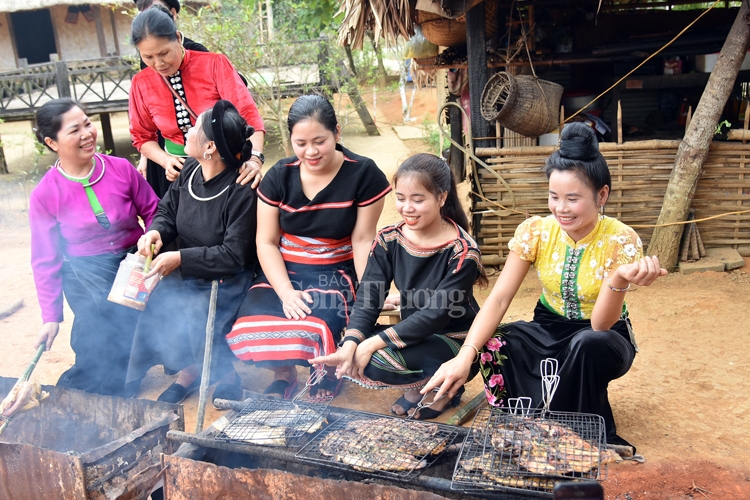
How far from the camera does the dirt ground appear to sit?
2.89 metres

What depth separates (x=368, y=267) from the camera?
341cm

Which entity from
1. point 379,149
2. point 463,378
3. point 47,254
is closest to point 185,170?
point 47,254

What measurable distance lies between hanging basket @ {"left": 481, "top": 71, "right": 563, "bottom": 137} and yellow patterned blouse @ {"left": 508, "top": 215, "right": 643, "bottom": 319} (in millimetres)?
2608

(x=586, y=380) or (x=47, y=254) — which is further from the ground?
(x=47, y=254)

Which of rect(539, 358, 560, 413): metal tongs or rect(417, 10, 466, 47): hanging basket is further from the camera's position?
rect(417, 10, 466, 47): hanging basket

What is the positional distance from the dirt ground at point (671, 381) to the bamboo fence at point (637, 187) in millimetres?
419

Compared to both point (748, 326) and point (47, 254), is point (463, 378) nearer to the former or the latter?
point (47, 254)

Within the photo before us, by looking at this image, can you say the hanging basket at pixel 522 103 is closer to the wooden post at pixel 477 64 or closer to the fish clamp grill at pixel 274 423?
the wooden post at pixel 477 64

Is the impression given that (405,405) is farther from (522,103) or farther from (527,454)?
(522,103)

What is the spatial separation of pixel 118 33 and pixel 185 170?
16.1 meters

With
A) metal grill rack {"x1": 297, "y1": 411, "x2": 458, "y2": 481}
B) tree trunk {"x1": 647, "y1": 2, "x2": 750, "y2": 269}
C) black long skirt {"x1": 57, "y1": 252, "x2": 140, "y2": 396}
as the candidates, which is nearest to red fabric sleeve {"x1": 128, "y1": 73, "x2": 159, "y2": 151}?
black long skirt {"x1": 57, "y1": 252, "x2": 140, "y2": 396}

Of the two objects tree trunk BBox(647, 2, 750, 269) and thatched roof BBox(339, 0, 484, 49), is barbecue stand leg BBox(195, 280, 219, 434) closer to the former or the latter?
thatched roof BBox(339, 0, 484, 49)

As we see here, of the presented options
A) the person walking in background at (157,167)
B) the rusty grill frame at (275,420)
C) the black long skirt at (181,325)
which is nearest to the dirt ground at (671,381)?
the black long skirt at (181,325)

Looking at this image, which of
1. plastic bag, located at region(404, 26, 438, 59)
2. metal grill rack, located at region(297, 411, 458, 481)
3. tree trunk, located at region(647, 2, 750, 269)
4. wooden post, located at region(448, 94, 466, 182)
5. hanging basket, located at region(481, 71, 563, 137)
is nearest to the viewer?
metal grill rack, located at region(297, 411, 458, 481)
